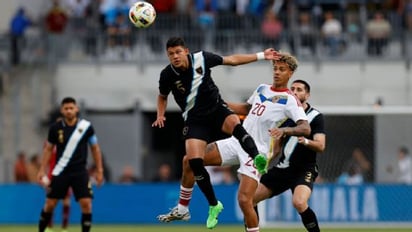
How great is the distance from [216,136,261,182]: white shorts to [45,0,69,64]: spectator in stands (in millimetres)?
15864

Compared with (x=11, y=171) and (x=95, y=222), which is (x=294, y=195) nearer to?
(x=95, y=222)

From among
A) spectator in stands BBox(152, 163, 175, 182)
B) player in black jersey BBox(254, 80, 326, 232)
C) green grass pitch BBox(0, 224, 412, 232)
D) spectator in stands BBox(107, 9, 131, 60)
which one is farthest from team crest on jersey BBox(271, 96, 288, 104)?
spectator in stands BBox(107, 9, 131, 60)

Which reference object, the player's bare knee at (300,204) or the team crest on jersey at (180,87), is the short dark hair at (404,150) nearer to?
the player's bare knee at (300,204)

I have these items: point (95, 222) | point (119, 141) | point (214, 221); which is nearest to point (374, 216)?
point (95, 222)

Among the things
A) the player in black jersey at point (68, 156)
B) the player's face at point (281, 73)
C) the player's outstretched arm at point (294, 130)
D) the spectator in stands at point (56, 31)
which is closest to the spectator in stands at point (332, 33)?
the spectator in stands at point (56, 31)

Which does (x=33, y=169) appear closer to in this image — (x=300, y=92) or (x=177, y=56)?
(x=300, y=92)

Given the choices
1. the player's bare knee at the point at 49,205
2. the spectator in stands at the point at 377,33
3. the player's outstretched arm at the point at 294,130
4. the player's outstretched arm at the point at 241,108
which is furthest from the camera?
the spectator in stands at the point at 377,33

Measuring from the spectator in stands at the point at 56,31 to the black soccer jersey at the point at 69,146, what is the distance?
40.0 ft

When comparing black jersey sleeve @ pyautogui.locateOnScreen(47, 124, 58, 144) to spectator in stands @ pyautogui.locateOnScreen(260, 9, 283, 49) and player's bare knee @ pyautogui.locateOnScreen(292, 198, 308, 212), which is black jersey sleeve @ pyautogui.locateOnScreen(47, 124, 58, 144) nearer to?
player's bare knee @ pyautogui.locateOnScreen(292, 198, 308, 212)

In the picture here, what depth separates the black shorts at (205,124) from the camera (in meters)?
18.2

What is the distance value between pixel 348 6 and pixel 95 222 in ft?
29.1

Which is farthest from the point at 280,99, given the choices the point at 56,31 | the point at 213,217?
the point at 56,31

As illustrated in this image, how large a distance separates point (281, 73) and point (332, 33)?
48.0ft

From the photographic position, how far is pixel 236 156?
18.5m
